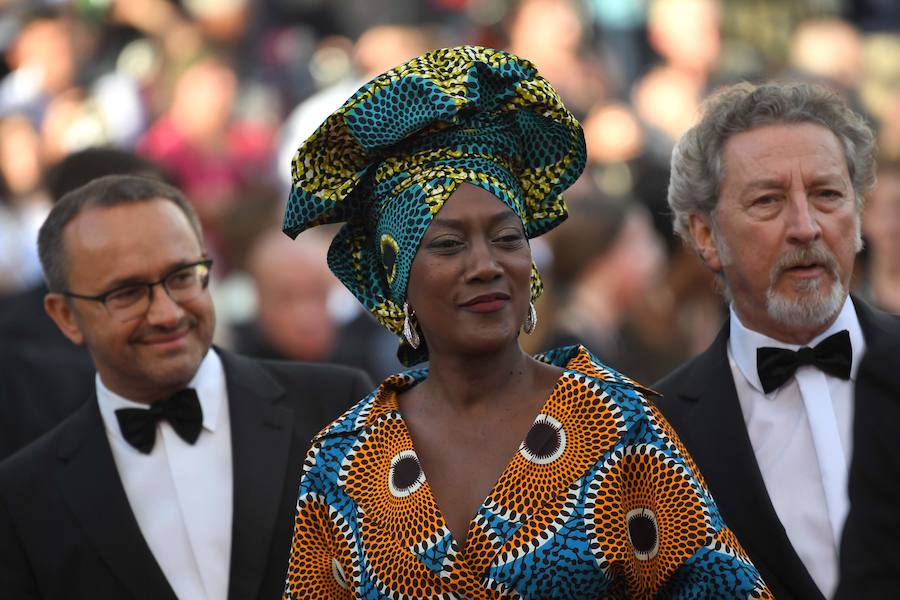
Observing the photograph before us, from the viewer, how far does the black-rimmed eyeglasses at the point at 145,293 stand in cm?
539

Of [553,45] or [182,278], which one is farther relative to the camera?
[553,45]

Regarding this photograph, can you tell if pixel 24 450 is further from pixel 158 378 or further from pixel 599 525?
pixel 599 525

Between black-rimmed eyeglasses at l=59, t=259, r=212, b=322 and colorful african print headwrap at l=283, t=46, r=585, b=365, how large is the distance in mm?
983

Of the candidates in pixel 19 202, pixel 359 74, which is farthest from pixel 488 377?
pixel 359 74

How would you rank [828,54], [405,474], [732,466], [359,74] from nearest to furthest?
[405,474]
[732,466]
[828,54]
[359,74]

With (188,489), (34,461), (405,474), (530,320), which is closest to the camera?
(405,474)

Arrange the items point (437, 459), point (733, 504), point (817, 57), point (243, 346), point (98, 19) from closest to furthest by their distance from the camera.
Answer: point (437, 459) → point (733, 504) → point (243, 346) → point (817, 57) → point (98, 19)

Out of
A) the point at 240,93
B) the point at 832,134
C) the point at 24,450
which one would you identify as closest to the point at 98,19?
the point at 240,93

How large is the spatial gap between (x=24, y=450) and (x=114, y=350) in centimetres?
50

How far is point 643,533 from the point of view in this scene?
4.12m

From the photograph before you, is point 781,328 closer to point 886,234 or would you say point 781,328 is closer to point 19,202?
point 886,234

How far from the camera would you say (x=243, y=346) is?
29.7 feet

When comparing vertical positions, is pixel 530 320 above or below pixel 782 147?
below

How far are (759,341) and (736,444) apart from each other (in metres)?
0.38
